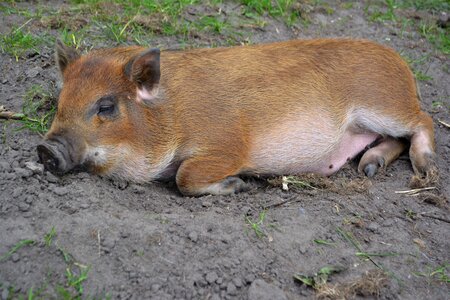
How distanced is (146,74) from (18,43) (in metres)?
1.95

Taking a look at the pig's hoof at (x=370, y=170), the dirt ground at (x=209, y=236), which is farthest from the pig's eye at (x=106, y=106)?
the pig's hoof at (x=370, y=170)

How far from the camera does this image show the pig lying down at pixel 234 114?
401 cm

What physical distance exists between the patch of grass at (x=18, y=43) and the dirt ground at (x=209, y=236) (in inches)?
19.0

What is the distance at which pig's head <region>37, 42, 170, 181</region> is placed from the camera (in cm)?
386

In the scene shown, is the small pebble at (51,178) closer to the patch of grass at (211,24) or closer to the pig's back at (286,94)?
the pig's back at (286,94)

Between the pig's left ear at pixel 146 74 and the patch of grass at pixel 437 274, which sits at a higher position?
the pig's left ear at pixel 146 74

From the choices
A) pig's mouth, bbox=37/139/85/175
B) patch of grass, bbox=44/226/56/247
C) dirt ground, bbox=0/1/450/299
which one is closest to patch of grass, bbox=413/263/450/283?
dirt ground, bbox=0/1/450/299

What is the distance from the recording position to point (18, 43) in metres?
5.36

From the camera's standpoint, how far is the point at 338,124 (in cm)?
479

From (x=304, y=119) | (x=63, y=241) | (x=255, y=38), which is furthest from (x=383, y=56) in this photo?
(x=63, y=241)

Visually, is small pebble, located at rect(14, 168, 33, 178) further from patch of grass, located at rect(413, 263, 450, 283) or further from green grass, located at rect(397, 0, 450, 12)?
green grass, located at rect(397, 0, 450, 12)

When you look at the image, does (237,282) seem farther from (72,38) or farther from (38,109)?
(72,38)

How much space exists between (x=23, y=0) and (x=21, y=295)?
4255 millimetres

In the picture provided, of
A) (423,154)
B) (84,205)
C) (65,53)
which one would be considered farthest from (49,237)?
(423,154)
